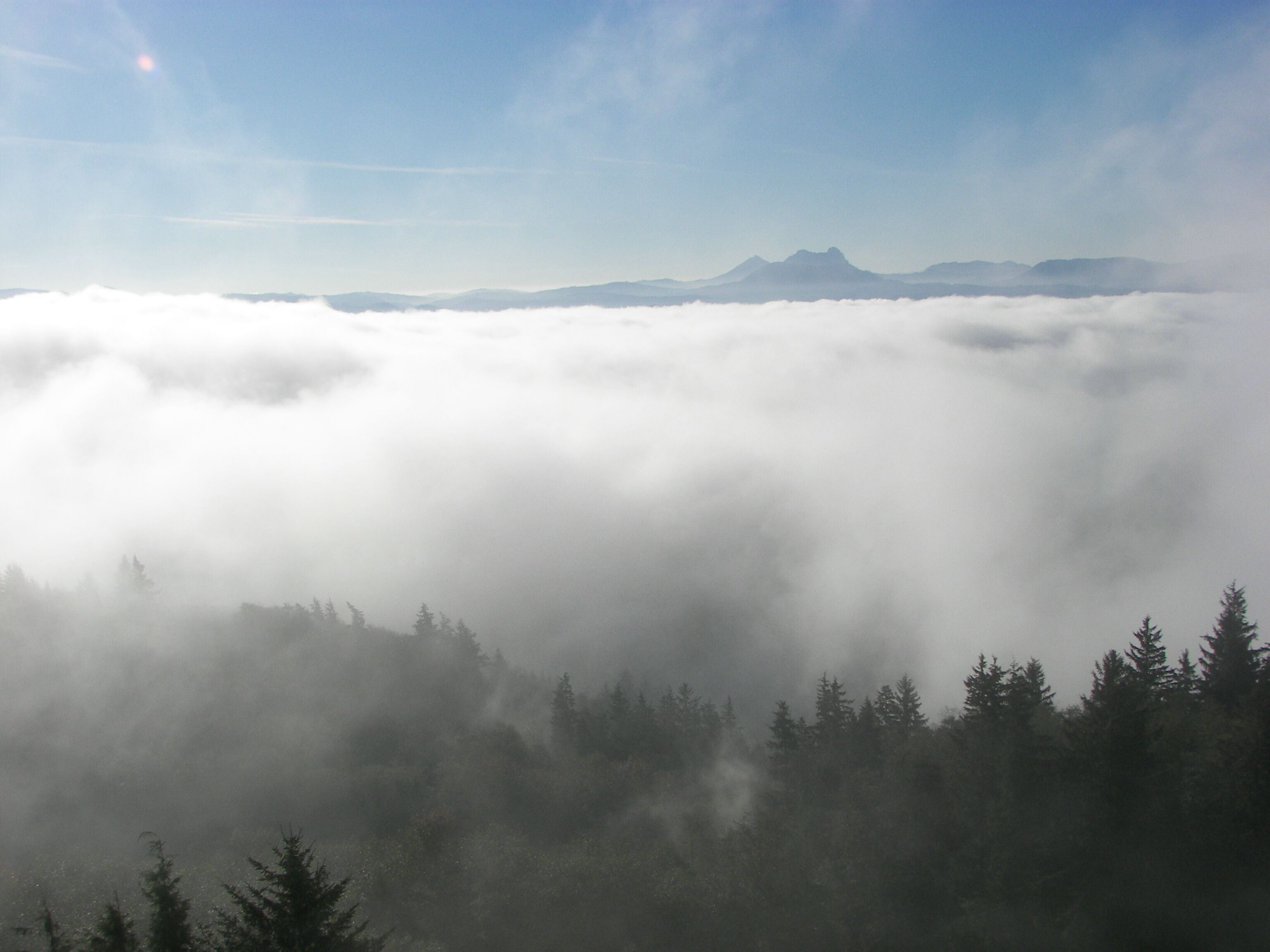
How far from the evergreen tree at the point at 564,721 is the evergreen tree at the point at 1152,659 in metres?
51.1

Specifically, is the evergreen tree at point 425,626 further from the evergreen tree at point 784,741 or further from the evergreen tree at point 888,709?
the evergreen tree at point 888,709

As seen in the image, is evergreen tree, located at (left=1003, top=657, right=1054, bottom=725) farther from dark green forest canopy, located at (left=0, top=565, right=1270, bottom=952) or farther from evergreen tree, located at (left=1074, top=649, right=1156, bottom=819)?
evergreen tree, located at (left=1074, top=649, right=1156, bottom=819)

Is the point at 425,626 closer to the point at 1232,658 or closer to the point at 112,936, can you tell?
the point at 112,936

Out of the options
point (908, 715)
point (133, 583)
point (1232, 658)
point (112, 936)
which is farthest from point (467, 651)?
point (1232, 658)

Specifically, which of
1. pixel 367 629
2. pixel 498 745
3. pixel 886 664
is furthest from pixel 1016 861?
pixel 886 664

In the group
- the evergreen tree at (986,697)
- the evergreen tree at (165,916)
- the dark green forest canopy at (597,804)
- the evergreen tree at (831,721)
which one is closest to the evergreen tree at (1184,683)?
the dark green forest canopy at (597,804)

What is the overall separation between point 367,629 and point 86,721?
3451 centimetres

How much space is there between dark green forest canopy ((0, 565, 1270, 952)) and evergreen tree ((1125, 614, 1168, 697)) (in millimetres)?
319

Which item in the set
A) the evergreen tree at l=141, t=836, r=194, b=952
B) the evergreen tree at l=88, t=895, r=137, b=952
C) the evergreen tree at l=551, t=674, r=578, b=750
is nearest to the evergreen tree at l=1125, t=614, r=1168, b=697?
the evergreen tree at l=551, t=674, r=578, b=750

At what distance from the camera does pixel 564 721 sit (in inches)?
3130

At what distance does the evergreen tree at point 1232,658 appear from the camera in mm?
50562

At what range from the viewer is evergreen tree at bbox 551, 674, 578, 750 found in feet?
254

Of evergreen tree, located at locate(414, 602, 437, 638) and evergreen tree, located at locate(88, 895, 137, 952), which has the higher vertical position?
evergreen tree, located at locate(414, 602, 437, 638)

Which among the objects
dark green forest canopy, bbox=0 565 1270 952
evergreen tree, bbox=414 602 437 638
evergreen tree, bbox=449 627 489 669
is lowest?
dark green forest canopy, bbox=0 565 1270 952
